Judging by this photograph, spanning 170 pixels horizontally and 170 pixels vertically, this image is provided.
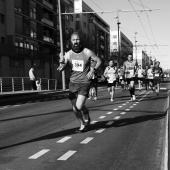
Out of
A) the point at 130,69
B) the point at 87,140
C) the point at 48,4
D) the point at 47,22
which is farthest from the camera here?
the point at 48,4

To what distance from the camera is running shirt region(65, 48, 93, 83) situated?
6855 mm

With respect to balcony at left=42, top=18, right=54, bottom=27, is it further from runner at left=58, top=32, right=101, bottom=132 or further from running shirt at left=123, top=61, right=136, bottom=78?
runner at left=58, top=32, right=101, bottom=132

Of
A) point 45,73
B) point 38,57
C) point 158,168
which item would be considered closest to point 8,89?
point 158,168

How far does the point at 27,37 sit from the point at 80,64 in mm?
39706

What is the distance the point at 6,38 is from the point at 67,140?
1427 inches

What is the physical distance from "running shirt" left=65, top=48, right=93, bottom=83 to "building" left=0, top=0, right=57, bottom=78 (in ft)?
104

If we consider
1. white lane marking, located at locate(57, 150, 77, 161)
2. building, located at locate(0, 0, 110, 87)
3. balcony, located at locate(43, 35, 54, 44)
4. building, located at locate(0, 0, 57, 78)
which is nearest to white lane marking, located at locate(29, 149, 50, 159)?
white lane marking, located at locate(57, 150, 77, 161)

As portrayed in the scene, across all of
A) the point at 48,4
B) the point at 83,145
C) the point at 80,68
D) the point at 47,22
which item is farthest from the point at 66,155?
the point at 48,4

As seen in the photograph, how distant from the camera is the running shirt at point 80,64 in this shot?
6855 mm

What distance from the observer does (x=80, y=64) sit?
686 cm

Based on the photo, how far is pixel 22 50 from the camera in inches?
1727

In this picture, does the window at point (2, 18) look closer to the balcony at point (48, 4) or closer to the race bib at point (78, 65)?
the balcony at point (48, 4)

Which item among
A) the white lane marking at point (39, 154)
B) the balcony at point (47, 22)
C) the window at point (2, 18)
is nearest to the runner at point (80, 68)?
the white lane marking at point (39, 154)

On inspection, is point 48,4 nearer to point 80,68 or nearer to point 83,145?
point 80,68
